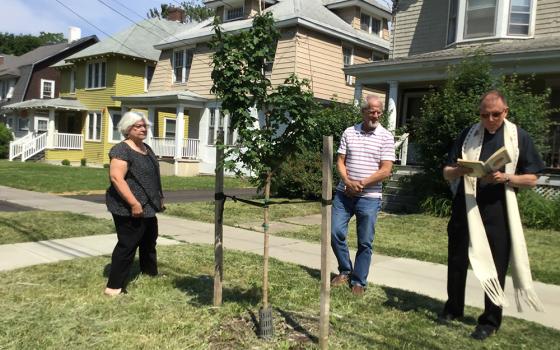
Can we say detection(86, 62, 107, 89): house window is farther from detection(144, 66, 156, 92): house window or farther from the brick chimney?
the brick chimney

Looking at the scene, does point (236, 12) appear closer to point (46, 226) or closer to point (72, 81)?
point (72, 81)

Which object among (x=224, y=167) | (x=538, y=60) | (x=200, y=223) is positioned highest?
(x=538, y=60)

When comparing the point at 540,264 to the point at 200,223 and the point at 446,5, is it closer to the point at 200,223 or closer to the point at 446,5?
the point at 200,223

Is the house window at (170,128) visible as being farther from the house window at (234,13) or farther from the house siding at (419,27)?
the house siding at (419,27)

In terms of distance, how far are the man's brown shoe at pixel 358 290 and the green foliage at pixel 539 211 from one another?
6143 mm

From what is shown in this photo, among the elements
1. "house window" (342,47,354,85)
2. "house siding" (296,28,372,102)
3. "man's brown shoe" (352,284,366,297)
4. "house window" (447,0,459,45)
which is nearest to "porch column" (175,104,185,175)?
"house siding" (296,28,372,102)

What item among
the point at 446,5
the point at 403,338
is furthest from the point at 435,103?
the point at 403,338

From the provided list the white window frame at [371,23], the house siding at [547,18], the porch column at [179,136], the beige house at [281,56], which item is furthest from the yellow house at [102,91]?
the house siding at [547,18]

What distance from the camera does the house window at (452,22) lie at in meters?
16.0

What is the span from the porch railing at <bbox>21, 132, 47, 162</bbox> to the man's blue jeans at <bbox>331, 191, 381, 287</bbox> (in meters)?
28.4

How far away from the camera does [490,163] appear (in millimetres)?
3791

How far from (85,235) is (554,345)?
6.35 meters

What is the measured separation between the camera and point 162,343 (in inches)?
148

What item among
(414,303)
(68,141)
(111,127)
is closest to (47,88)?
(68,141)
